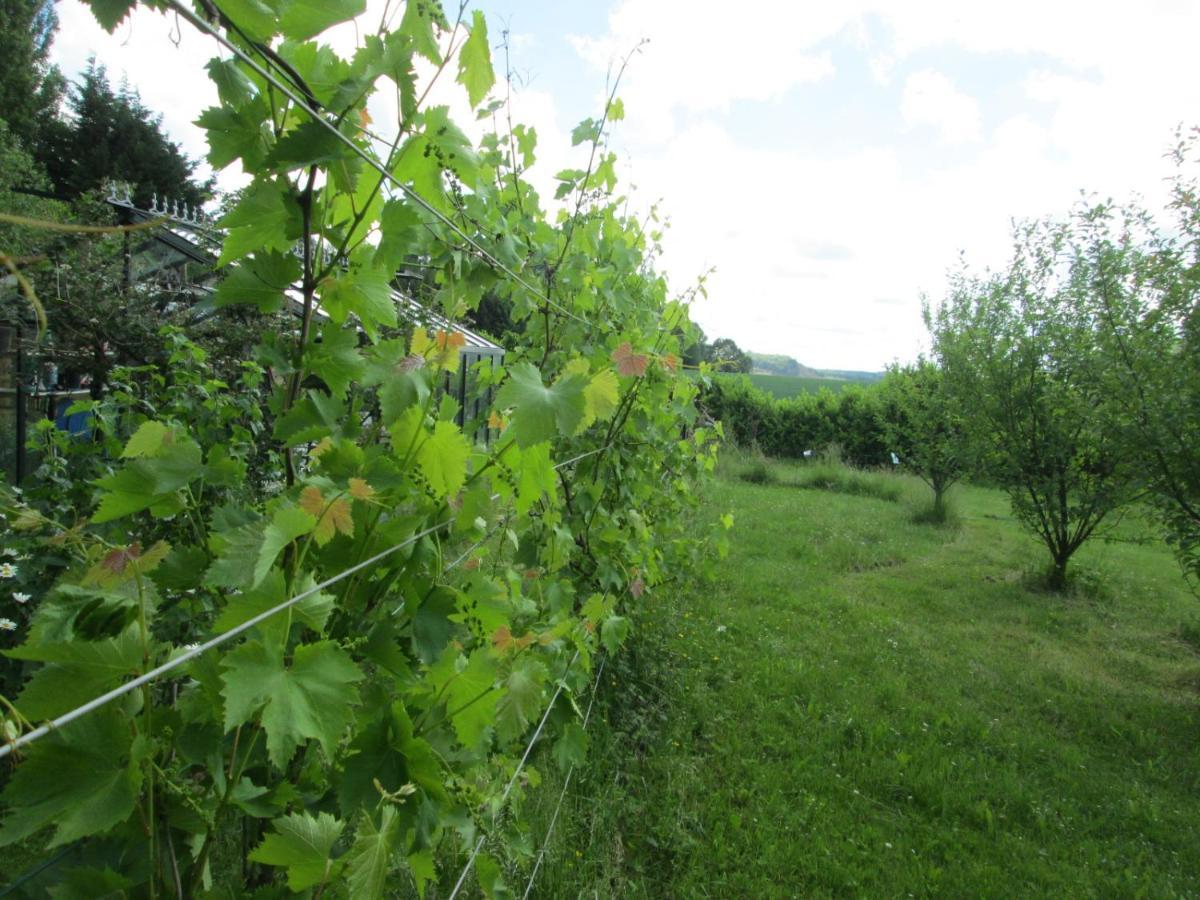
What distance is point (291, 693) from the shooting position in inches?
28.5

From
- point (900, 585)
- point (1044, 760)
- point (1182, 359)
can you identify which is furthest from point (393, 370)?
point (900, 585)

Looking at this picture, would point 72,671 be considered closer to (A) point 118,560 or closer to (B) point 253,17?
(A) point 118,560

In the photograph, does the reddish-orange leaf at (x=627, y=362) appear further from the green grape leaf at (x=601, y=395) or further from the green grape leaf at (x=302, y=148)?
the green grape leaf at (x=302, y=148)

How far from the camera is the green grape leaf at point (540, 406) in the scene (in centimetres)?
108

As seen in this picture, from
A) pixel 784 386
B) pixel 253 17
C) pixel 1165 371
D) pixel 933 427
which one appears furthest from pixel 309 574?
pixel 784 386

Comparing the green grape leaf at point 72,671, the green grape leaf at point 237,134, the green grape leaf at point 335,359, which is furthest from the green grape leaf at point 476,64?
the green grape leaf at point 72,671

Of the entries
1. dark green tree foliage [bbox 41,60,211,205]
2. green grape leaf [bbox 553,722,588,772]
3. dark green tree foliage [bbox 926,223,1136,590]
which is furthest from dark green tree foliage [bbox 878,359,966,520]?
dark green tree foliage [bbox 41,60,211,205]

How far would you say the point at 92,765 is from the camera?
708 mm

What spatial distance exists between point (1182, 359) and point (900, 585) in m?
3.15

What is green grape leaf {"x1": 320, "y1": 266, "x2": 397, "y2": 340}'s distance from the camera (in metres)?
0.92

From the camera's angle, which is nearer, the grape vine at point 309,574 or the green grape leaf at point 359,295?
the grape vine at point 309,574

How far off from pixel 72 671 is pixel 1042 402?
8.06 m

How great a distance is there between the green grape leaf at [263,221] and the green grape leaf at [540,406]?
0.40m

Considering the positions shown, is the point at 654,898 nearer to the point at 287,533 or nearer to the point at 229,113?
the point at 287,533
